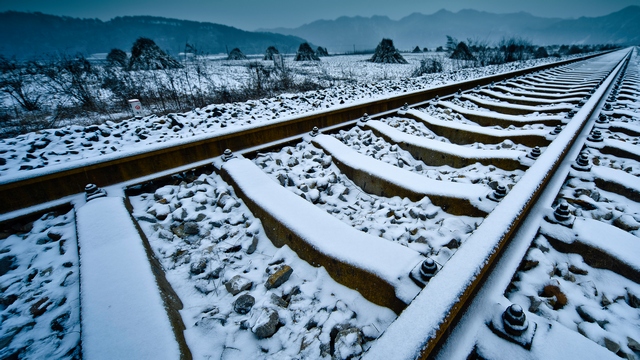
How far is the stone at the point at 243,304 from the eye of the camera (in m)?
1.50

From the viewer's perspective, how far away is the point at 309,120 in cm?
397

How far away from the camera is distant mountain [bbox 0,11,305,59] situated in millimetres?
89000

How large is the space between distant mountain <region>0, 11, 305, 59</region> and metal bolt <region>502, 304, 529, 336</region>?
54.1 m

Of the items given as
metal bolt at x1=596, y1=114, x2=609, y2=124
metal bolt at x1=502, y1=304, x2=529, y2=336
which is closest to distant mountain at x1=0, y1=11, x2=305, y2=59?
metal bolt at x1=596, y1=114, x2=609, y2=124

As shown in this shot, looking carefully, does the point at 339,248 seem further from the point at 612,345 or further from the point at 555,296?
the point at 612,345

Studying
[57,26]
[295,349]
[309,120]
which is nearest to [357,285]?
[295,349]

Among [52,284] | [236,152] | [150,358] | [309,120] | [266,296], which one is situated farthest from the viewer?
[309,120]

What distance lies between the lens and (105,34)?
436ft

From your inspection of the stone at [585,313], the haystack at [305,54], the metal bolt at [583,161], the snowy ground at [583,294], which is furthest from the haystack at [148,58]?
the stone at [585,313]

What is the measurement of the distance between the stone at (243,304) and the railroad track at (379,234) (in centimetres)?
1

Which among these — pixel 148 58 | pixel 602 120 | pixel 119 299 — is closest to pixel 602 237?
pixel 119 299

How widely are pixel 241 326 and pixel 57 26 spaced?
177m

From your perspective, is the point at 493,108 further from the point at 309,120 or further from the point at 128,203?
the point at 128,203

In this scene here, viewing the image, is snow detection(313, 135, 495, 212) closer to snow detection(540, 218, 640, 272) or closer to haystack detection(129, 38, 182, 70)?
snow detection(540, 218, 640, 272)
